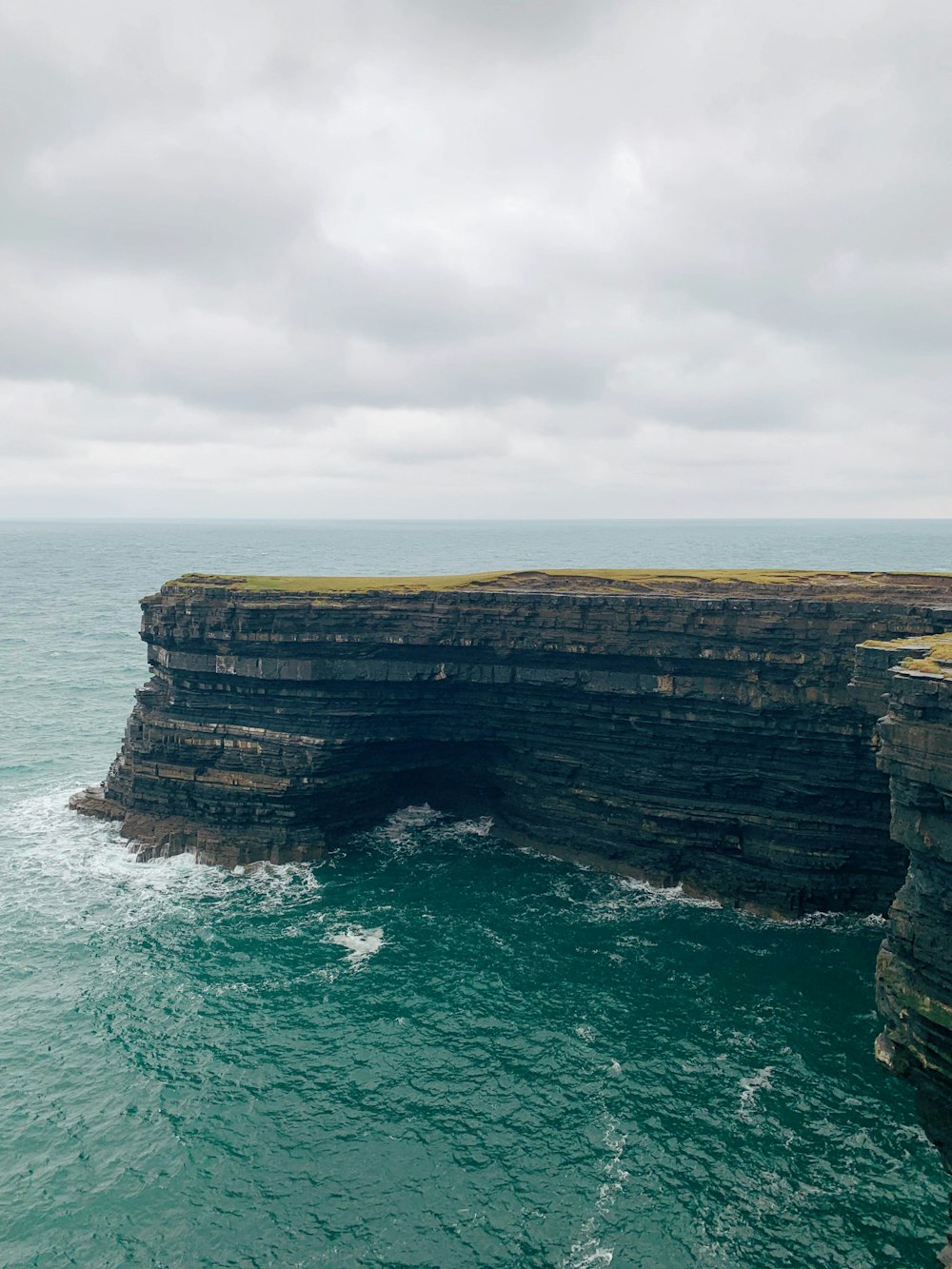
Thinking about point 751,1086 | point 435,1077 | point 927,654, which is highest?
point 927,654

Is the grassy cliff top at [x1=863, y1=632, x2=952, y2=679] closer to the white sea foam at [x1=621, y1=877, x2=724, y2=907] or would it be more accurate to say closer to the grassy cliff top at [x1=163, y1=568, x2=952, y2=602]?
the grassy cliff top at [x1=163, y1=568, x2=952, y2=602]

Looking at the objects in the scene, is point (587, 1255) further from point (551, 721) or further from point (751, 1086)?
point (551, 721)

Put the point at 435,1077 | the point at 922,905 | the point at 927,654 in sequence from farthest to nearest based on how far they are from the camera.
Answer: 1. the point at 435,1077
2. the point at 927,654
3. the point at 922,905

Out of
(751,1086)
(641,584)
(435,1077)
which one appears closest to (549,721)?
(641,584)

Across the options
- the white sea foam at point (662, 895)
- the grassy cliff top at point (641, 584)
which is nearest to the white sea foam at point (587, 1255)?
the white sea foam at point (662, 895)

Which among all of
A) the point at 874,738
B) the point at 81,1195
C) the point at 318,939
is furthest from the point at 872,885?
the point at 81,1195

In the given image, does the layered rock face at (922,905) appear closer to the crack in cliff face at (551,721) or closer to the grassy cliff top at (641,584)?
the crack in cliff face at (551,721)

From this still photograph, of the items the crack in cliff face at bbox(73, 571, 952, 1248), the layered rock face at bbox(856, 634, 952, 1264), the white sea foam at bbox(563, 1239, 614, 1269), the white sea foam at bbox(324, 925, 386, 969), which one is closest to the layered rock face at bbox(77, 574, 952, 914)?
the crack in cliff face at bbox(73, 571, 952, 1248)
